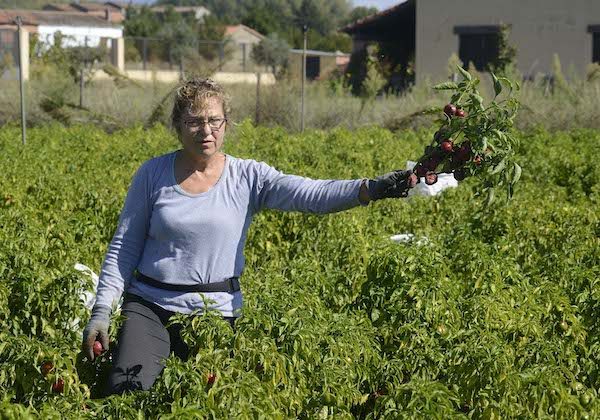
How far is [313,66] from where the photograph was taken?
4062cm

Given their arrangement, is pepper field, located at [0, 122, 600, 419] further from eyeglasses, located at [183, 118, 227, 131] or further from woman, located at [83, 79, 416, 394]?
eyeglasses, located at [183, 118, 227, 131]

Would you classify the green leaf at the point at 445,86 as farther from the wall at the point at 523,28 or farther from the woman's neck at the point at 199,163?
→ the wall at the point at 523,28

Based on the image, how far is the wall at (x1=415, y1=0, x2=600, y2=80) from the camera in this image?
964 inches

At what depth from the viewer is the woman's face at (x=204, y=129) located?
3.65 meters

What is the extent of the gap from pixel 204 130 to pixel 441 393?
1.18 meters

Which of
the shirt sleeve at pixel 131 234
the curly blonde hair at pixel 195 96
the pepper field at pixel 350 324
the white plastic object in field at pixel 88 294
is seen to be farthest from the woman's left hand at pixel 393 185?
the white plastic object in field at pixel 88 294

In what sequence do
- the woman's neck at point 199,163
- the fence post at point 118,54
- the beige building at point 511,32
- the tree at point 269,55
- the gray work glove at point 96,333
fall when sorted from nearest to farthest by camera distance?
the gray work glove at point 96,333, the woman's neck at point 199,163, the beige building at point 511,32, the tree at point 269,55, the fence post at point 118,54

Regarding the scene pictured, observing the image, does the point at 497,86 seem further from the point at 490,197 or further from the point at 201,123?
the point at 201,123

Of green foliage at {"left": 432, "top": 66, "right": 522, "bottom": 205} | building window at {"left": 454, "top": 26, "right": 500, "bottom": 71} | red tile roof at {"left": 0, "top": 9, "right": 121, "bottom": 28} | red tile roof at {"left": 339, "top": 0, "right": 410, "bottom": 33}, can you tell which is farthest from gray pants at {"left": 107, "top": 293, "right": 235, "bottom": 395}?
red tile roof at {"left": 0, "top": 9, "right": 121, "bottom": 28}

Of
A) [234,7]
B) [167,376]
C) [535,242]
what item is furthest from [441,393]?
[234,7]

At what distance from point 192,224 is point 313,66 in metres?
37.4

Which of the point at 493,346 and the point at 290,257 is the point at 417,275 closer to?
the point at 493,346

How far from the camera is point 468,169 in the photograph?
11.0 feet

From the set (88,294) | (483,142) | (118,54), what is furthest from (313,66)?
(483,142)
